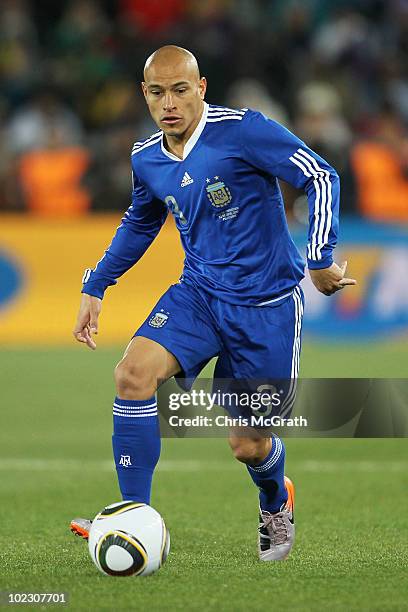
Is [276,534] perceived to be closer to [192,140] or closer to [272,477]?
[272,477]

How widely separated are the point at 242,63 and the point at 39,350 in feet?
16.8

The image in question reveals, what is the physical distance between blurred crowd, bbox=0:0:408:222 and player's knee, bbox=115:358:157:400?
27.3 ft

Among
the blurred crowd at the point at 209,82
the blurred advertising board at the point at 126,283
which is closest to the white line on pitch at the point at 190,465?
the blurred advertising board at the point at 126,283

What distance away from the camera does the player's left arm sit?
487 centimetres

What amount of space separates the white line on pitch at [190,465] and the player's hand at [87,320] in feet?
7.32

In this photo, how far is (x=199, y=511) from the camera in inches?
247

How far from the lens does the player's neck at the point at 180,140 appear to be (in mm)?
5172

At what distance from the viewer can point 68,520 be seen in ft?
19.7

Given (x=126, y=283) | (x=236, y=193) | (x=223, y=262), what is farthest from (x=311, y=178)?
(x=126, y=283)

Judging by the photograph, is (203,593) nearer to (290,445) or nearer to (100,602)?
(100,602)

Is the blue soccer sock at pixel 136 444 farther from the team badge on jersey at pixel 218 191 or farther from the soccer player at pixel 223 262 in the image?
the team badge on jersey at pixel 218 191

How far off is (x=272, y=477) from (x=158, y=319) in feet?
2.90

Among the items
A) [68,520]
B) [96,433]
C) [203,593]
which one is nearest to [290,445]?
[96,433]

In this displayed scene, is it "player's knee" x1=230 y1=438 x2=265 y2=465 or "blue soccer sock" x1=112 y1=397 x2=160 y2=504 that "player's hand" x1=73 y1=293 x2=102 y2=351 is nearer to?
"blue soccer sock" x1=112 y1=397 x2=160 y2=504
